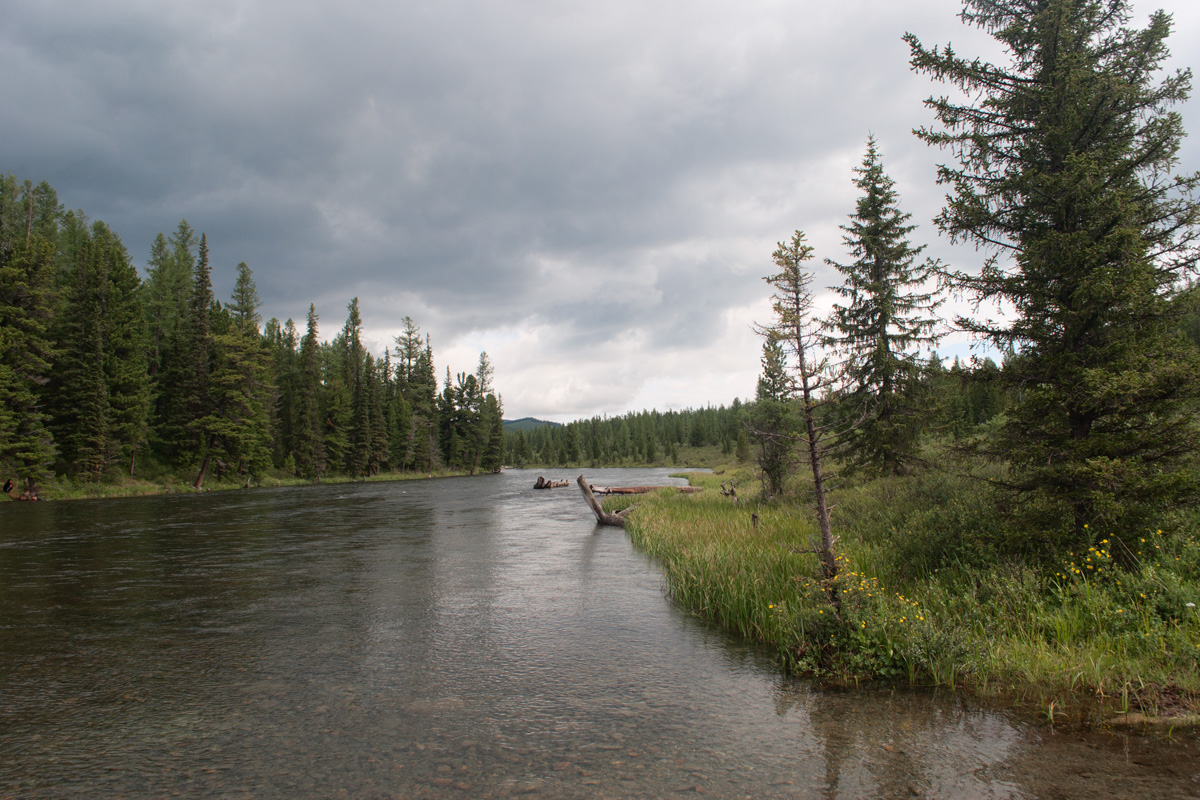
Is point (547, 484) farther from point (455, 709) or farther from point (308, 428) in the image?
point (455, 709)

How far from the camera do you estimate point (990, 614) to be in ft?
26.2

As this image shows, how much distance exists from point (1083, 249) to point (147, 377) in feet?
194

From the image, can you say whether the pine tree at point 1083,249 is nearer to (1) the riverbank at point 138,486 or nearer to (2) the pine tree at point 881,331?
(2) the pine tree at point 881,331

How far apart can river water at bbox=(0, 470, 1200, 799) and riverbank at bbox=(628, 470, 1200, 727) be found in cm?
53

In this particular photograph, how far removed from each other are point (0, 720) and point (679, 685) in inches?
312

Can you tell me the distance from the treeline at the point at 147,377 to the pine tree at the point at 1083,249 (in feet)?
155

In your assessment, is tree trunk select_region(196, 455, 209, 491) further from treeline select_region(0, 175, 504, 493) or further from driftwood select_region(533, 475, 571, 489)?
driftwood select_region(533, 475, 571, 489)

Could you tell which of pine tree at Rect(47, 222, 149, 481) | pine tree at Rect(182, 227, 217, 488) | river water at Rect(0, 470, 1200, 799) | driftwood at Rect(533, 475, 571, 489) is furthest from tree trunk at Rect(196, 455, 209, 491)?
river water at Rect(0, 470, 1200, 799)

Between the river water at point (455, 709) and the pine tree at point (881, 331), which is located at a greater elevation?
the pine tree at point (881, 331)

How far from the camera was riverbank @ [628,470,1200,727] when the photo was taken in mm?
6023

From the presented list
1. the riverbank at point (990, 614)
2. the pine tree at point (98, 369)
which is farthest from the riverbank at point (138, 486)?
the riverbank at point (990, 614)

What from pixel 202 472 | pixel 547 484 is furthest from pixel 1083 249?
pixel 202 472

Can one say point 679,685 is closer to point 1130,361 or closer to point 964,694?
point 964,694

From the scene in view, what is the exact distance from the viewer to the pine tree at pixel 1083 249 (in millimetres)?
7918
